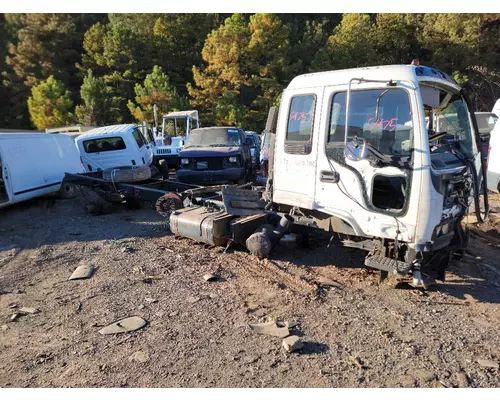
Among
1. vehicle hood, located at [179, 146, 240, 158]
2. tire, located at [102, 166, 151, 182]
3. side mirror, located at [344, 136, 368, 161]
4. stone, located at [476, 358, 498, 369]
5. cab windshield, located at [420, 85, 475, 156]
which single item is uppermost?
cab windshield, located at [420, 85, 475, 156]

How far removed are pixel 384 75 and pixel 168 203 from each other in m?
4.86

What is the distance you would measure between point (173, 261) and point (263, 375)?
3.03 meters

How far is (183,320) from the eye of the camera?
13.6 feet

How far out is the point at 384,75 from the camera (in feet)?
14.3

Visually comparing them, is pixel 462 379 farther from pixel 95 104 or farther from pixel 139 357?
pixel 95 104

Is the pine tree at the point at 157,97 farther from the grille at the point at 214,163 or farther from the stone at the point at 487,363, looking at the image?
the stone at the point at 487,363

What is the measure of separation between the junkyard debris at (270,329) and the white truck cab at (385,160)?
4.75 feet

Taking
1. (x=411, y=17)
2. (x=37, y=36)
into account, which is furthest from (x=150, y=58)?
(x=411, y=17)

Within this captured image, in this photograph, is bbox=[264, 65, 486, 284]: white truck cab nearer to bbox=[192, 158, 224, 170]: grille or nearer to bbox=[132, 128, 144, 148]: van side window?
bbox=[192, 158, 224, 170]: grille

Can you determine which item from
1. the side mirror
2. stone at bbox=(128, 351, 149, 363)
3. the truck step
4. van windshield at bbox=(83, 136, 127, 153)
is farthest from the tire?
the truck step

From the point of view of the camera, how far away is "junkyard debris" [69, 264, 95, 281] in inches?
211

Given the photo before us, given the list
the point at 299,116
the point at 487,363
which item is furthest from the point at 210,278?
the point at 487,363

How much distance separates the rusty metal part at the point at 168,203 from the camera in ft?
25.2

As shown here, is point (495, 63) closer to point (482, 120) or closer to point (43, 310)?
point (482, 120)
